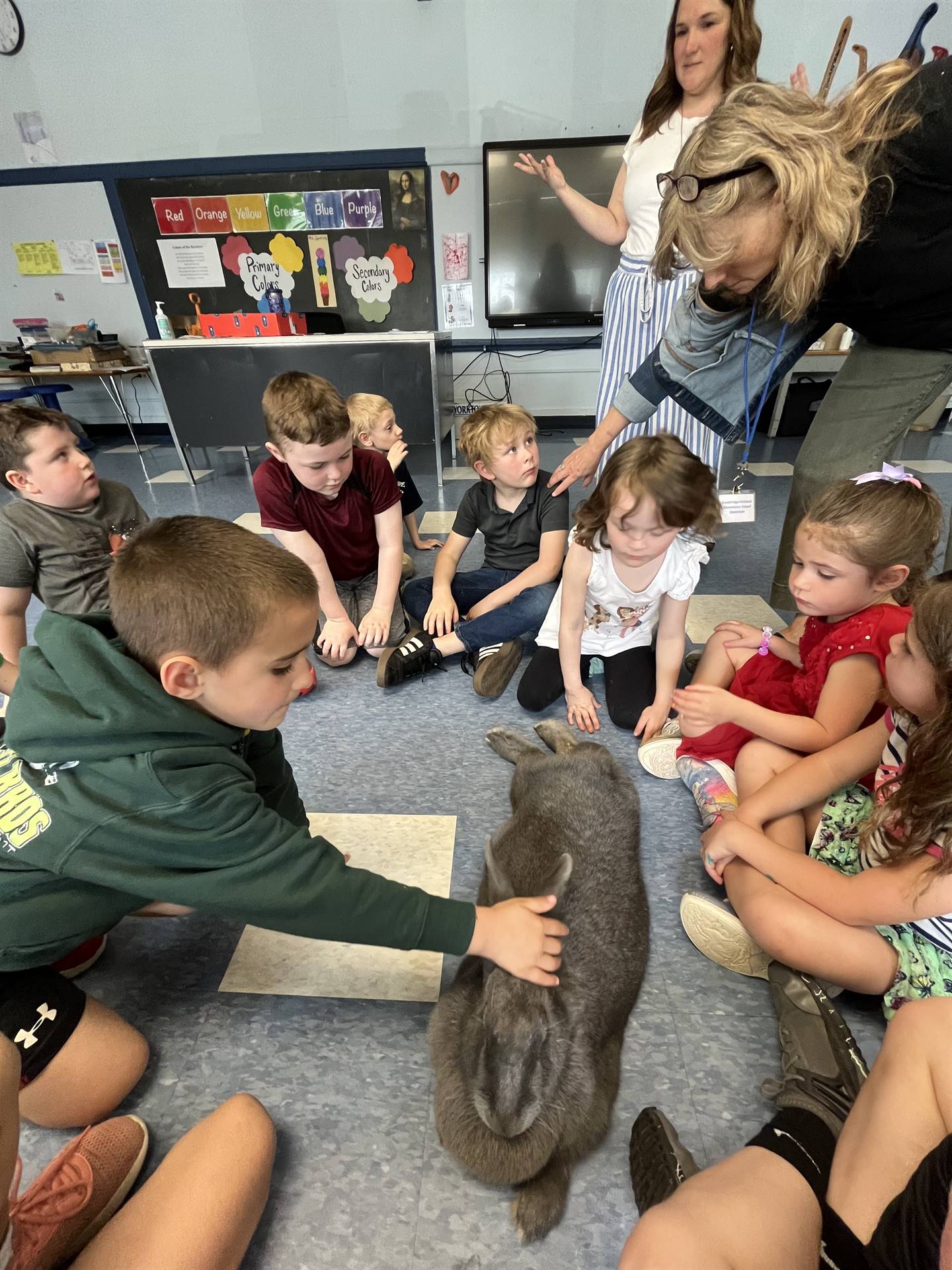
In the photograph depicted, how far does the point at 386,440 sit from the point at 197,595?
2.12 metres

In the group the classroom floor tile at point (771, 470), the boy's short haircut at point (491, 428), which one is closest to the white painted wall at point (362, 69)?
the classroom floor tile at point (771, 470)

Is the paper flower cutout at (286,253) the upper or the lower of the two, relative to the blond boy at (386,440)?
upper

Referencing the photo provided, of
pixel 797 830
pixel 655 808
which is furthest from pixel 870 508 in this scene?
pixel 655 808

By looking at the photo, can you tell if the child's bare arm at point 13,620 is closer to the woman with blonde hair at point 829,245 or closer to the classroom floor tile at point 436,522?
the classroom floor tile at point 436,522

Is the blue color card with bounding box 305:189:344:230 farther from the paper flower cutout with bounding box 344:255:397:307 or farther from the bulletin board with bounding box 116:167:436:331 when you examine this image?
the paper flower cutout with bounding box 344:255:397:307

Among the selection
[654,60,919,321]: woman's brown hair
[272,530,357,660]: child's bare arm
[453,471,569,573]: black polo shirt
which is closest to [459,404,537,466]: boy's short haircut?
[453,471,569,573]: black polo shirt

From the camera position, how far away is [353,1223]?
31.9 inches

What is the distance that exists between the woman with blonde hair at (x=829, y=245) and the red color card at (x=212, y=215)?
4317 millimetres

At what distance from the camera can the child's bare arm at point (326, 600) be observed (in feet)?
6.31

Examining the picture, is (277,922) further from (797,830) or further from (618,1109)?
(797,830)

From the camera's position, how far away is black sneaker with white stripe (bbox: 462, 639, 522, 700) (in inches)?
71.1

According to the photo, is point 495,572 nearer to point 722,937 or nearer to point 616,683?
point 616,683

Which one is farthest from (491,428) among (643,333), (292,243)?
(292,243)

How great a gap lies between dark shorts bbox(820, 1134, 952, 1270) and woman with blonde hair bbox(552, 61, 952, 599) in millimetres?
1369
